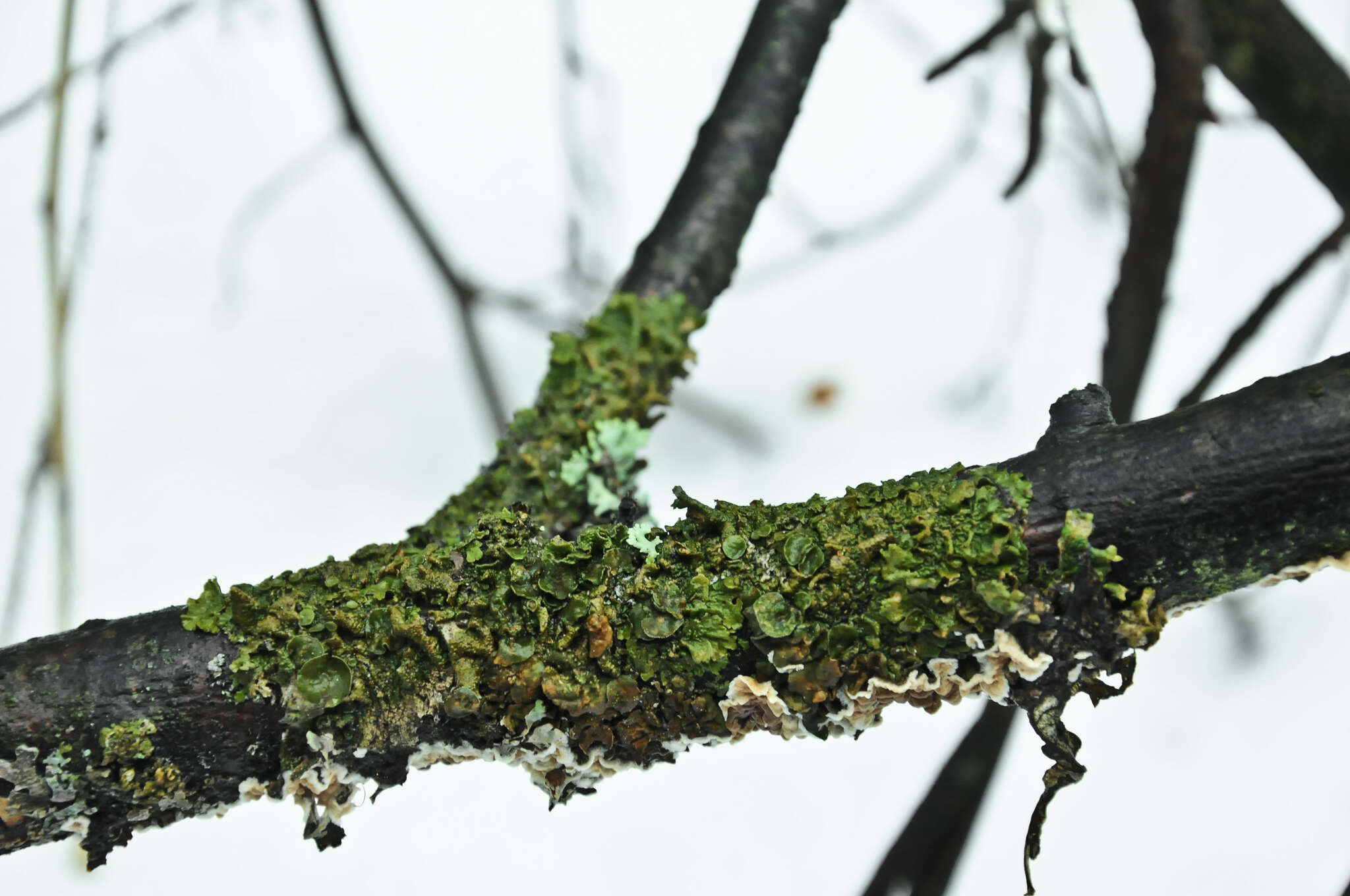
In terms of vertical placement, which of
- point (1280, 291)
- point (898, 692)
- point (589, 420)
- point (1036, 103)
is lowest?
point (898, 692)

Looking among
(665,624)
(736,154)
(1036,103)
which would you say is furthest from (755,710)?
(1036,103)

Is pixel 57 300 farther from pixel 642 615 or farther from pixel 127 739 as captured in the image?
pixel 642 615

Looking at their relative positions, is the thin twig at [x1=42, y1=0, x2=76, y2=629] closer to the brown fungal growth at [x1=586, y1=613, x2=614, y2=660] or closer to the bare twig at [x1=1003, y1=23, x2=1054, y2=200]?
the brown fungal growth at [x1=586, y1=613, x2=614, y2=660]

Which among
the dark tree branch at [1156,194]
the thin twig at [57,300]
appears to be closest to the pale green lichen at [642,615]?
the thin twig at [57,300]

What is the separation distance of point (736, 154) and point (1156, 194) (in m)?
0.35

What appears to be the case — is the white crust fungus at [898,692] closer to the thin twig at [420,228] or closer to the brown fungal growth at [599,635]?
the brown fungal growth at [599,635]

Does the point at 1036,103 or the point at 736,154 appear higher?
the point at 1036,103

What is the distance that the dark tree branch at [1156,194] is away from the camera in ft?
2.66

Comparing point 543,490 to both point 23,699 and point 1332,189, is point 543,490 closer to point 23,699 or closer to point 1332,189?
point 23,699

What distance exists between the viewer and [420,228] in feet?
3.62

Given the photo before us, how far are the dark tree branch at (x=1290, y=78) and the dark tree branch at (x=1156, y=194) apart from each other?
0.04 meters

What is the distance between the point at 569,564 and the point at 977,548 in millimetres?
169

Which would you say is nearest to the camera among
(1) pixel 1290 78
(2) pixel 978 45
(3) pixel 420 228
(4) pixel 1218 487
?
(4) pixel 1218 487

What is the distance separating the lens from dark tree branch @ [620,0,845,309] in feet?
2.55
